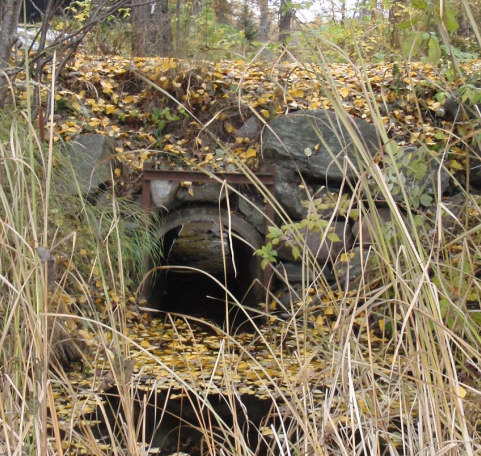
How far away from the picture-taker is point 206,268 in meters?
9.22

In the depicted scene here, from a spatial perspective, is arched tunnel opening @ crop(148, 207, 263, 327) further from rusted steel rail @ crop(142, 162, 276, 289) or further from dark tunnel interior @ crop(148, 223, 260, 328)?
rusted steel rail @ crop(142, 162, 276, 289)

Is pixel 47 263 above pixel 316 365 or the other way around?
above

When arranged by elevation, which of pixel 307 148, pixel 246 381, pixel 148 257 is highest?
pixel 307 148

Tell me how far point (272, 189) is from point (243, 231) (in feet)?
1.33

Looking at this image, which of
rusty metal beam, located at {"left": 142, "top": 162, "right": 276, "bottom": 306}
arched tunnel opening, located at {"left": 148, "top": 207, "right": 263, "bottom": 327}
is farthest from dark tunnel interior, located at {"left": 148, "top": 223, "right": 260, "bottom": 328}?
rusty metal beam, located at {"left": 142, "top": 162, "right": 276, "bottom": 306}

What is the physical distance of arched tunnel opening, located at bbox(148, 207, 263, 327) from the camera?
241 inches

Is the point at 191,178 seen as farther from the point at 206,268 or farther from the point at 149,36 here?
the point at 206,268

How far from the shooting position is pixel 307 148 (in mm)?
5922

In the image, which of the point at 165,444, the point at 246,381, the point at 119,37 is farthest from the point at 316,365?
the point at 119,37

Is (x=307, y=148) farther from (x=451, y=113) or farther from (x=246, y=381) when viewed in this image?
(x=246, y=381)

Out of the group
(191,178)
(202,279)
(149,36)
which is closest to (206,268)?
(202,279)

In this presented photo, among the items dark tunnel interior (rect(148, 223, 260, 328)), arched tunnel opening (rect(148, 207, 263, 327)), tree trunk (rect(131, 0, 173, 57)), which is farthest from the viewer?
tree trunk (rect(131, 0, 173, 57))

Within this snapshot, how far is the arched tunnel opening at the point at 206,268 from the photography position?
6.11m

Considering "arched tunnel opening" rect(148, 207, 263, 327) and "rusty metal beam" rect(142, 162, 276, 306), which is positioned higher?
"rusty metal beam" rect(142, 162, 276, 306)
